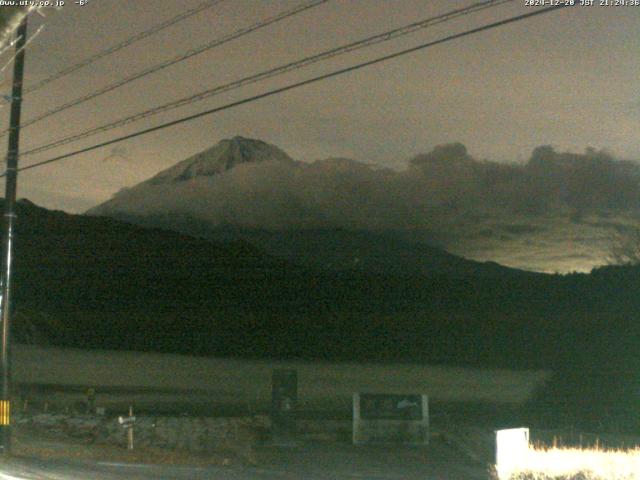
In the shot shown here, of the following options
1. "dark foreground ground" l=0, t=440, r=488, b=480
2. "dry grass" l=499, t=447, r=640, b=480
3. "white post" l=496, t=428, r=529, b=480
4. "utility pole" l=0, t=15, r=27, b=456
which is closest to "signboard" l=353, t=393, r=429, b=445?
"dark foreground ground" l=0, t=440, r=488, b=480

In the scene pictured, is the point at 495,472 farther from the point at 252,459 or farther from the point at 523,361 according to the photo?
the point at 523,361

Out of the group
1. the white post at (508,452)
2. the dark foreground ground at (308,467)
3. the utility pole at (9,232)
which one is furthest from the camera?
the utility pole at (9,232)

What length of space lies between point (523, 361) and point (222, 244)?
41317mm

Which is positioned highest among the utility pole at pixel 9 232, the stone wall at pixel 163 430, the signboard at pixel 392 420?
the utility pole at pixel 9 232

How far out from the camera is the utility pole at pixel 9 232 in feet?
53.4

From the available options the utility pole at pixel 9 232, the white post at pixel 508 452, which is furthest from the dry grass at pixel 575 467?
the utility pole at pixel 9 232

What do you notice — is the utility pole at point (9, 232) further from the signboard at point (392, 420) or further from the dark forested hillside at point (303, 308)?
the dark forested hillside at point (303, 308)

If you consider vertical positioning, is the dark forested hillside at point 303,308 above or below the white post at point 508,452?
above

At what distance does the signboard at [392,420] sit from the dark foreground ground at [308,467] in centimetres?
51

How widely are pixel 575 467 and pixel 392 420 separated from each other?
1130cm

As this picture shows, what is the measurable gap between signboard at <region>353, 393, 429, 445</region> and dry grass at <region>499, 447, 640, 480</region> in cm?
918

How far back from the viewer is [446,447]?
2373 cm

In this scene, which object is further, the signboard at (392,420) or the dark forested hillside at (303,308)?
the dark forested hillside at (303,308)

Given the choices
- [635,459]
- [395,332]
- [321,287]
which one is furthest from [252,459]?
[321,287]
